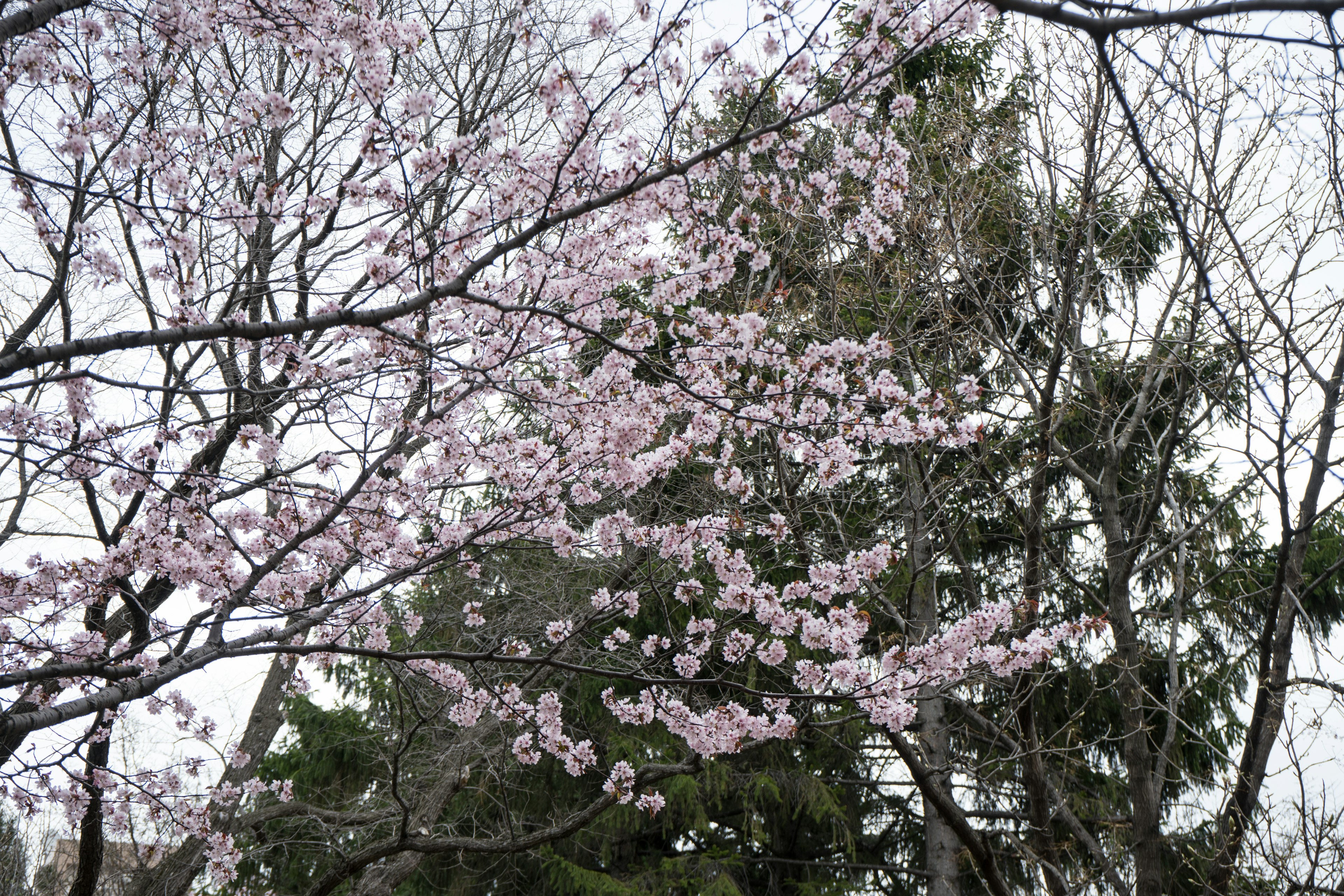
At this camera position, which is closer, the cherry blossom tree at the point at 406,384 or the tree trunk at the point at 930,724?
the cherry blossom tree at the point at 406,384

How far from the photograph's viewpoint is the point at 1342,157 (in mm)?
5875

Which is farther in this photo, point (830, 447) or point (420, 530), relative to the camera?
point (420, 530)

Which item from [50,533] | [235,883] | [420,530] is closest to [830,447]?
[420,530]

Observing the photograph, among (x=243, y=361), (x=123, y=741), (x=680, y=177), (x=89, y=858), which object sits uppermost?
(x=243, y=361)

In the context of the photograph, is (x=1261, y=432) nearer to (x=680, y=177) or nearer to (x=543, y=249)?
(x=680, y=177)

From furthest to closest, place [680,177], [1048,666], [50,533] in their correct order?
[1048,666] → [50,533] → [680,177]

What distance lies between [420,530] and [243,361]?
1703 millimetres

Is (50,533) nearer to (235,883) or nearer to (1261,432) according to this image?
(235,883)

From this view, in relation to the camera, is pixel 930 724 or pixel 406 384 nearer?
pixel 406 384

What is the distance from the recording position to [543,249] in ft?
16.0

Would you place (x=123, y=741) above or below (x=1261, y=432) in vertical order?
below

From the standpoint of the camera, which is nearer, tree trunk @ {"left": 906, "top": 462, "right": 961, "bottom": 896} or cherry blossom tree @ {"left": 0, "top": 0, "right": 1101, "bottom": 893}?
cherry blossom tree @ {"left": 0, "top": 0, "right": 1101, "bottom": 893}

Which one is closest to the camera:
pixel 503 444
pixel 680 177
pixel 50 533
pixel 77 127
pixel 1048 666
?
pixel 680 177

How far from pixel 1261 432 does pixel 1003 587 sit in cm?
460
